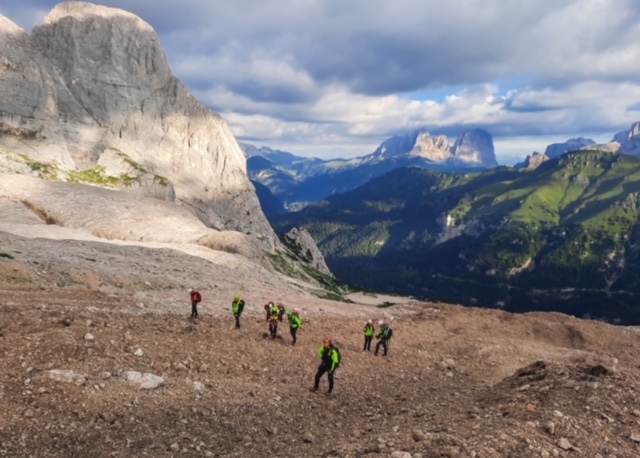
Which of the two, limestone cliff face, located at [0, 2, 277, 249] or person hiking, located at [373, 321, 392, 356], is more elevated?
limestone cliff face, located at [0, 2, 277, 249]

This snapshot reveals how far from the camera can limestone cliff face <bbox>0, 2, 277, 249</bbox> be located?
11188cm

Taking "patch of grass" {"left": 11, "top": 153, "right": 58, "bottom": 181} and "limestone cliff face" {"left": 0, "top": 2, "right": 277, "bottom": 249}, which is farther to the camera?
"limestone cliff face" {"left": 0, "top": 2, "right": 277, "bottom": 249}

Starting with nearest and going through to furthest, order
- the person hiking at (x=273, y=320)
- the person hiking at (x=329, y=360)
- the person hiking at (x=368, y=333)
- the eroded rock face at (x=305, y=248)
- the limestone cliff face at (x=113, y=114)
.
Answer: the person hiking at (x=329, y=360) → the person hiking at (x=273, y=320) → the person hiking at (x=368, y=333) → the limestone cliff face at (x=113, y=114) → the eroded rock face at (x=305, y=248)

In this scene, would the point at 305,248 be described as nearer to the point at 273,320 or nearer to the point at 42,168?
the point at 42,168

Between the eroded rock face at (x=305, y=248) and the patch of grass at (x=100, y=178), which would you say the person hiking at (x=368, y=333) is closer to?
the patch of grass at (x=100, y=178)

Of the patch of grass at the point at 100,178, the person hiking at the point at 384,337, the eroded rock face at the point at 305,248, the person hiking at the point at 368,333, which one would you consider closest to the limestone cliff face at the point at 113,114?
the patch of grass at the point at 100,178

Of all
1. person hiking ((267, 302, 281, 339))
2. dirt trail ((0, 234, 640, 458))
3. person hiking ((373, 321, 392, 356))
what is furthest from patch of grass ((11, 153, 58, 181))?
person hiking ((373, 321, 392, 356))

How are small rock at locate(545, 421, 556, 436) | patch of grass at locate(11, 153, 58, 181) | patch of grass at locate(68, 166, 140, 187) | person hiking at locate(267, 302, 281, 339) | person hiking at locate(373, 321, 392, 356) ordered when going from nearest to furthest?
1. small rock at locate(545, 421, 556, 436)
2. person hiking at locate(267, 302, 281, 339)
3. person hiking at locate(373, 321, 392, 356)
4. patch of grass at locate(11, 153, 58, 181)
5. patch of grass at locate(68, 166, 140, 187)

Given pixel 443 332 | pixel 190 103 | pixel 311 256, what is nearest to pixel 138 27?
pixel 190 103

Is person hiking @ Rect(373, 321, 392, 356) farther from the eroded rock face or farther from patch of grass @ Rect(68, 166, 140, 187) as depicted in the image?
the eroded rock face

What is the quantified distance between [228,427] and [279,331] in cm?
1376

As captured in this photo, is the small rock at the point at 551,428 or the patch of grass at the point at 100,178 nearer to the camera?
the small rock at the point at 551,428

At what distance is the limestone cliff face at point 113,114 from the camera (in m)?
112

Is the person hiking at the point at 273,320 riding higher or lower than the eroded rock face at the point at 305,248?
higher
